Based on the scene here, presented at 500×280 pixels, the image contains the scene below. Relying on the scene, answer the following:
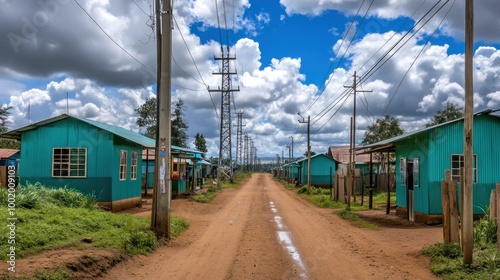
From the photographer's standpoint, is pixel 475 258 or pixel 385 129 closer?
pixel 475 258

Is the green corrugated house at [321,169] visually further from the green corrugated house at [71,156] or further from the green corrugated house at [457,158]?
the green corrugated house at [71,156]

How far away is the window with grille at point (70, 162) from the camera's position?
19234 millimetres

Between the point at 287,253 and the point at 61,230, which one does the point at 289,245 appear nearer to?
the point at 287,253

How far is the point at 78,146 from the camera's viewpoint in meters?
19.2

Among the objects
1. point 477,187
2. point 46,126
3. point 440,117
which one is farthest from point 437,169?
point 440,117

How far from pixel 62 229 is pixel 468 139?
359 inches

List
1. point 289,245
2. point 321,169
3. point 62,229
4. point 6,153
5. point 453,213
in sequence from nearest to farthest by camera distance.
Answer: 1. point 453,213
2. point 62,229
3. point 289,245
4. point 6,153
5. point 321,169

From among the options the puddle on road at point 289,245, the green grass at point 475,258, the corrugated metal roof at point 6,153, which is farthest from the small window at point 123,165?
the corrugated metal roof at point 6,153

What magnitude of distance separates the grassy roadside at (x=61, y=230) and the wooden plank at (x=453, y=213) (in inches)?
267

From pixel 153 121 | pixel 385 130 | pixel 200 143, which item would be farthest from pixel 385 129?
pixel 200 143

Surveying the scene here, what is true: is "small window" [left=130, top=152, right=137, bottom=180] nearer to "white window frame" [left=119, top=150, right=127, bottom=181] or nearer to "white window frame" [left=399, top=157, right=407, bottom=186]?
"white window frame" [left=119, top=150, right=127, bottom=181]

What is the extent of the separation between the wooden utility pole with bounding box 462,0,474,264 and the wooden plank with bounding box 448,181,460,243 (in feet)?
3.87

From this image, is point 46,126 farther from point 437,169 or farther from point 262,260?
point 437,169

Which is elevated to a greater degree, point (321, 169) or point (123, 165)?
point (123, 165)
